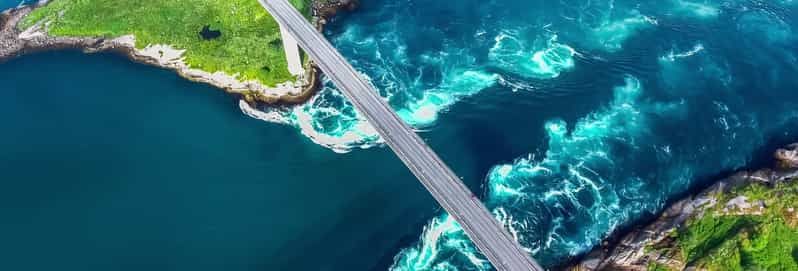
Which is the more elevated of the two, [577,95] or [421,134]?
[577,95]

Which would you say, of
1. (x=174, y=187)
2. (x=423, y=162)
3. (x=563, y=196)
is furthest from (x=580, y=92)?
(x=174, y=187)

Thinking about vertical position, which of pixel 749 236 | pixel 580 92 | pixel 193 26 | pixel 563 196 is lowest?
pixel 563 196

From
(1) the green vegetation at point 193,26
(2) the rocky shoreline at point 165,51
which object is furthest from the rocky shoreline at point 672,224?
(1) the green vegetation at point 193,26

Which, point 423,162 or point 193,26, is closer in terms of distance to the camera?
point 423,162

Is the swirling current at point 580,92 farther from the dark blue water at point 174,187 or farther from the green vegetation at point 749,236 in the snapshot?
the green vegetation at point 749,236

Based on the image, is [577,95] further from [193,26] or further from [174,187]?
[193,26]

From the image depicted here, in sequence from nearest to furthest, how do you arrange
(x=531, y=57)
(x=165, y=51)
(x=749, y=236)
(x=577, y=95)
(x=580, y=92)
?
1. (x=749, y=236)
2. (x=577, y=95)
3. (x=580, y=92)
4. (x=531, y=57)
5. (x=165, y=51)

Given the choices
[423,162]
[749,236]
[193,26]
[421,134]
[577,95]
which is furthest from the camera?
[193,26]
